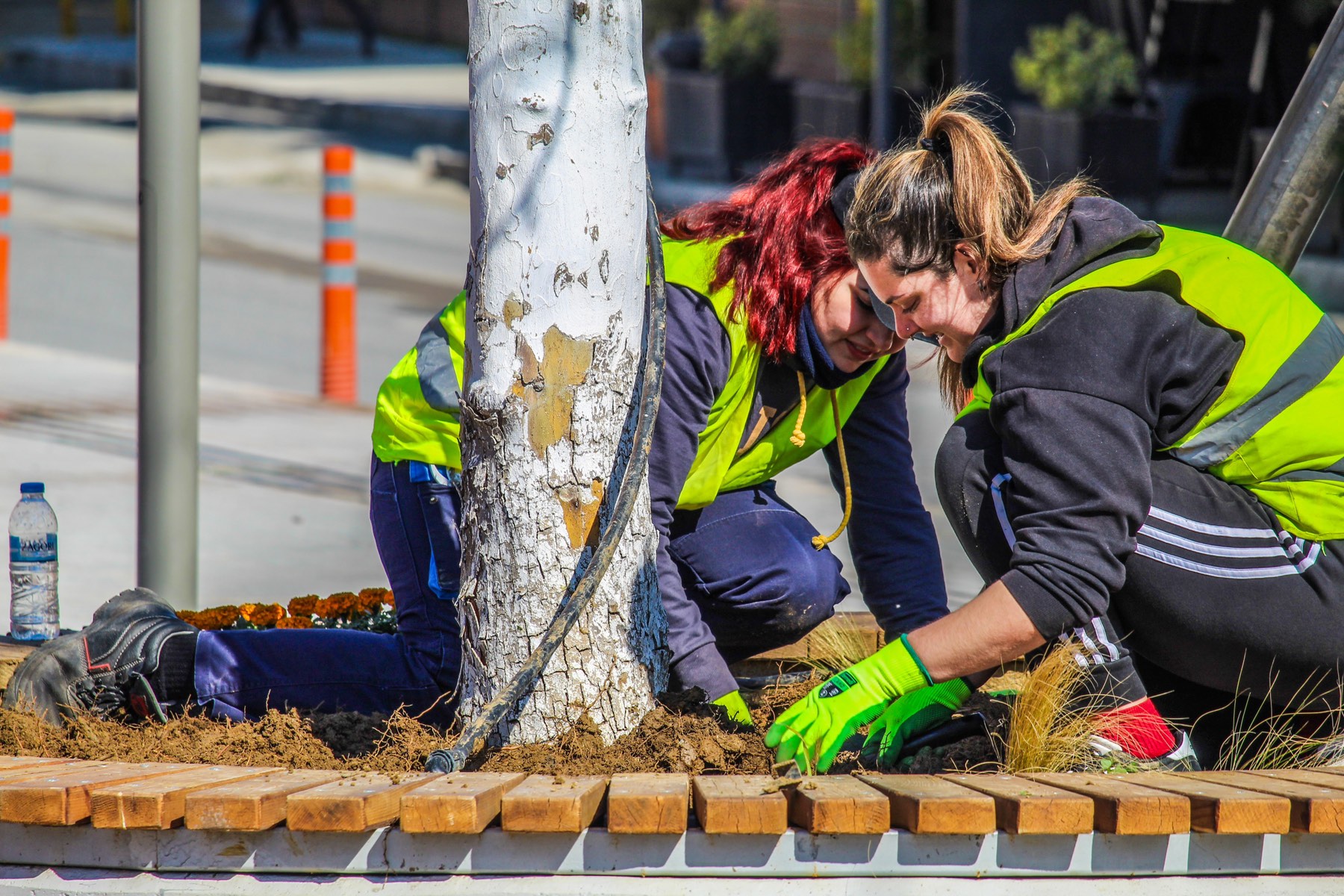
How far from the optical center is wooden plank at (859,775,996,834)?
1844mm

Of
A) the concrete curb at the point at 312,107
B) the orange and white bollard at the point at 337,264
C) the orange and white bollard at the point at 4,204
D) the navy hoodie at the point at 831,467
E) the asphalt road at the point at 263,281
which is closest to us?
the navy hoodie at the point at 831,467

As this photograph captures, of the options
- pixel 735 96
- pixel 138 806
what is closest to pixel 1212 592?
pixel 138 806

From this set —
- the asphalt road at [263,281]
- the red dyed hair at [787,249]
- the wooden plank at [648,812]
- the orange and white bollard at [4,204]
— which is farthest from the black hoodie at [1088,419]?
the orange and white bollard at [4,204]

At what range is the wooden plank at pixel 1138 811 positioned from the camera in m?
1.84

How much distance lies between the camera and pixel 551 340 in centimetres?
218

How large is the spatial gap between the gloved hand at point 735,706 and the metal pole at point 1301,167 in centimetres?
137

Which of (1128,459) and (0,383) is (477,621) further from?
(0,383)

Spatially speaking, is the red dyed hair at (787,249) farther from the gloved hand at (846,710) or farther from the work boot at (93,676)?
the work boot at (93,676)

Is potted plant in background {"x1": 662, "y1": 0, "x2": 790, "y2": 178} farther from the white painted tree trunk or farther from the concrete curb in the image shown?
the white painted tree trunk

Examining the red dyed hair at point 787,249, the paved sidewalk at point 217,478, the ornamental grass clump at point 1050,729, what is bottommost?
the paved sidewalk at point 217,478

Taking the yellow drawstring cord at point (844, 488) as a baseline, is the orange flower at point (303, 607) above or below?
below

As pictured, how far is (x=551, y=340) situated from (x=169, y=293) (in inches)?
57.8

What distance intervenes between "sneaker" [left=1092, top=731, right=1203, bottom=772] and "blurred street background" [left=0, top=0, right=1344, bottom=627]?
3.42ft

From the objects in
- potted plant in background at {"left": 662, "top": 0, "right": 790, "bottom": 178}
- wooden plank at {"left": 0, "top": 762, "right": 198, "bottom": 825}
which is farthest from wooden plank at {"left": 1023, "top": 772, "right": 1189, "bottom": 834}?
potted plant in background at {"left": 662, "top": 0, "right": 790, "bottom": 178}
